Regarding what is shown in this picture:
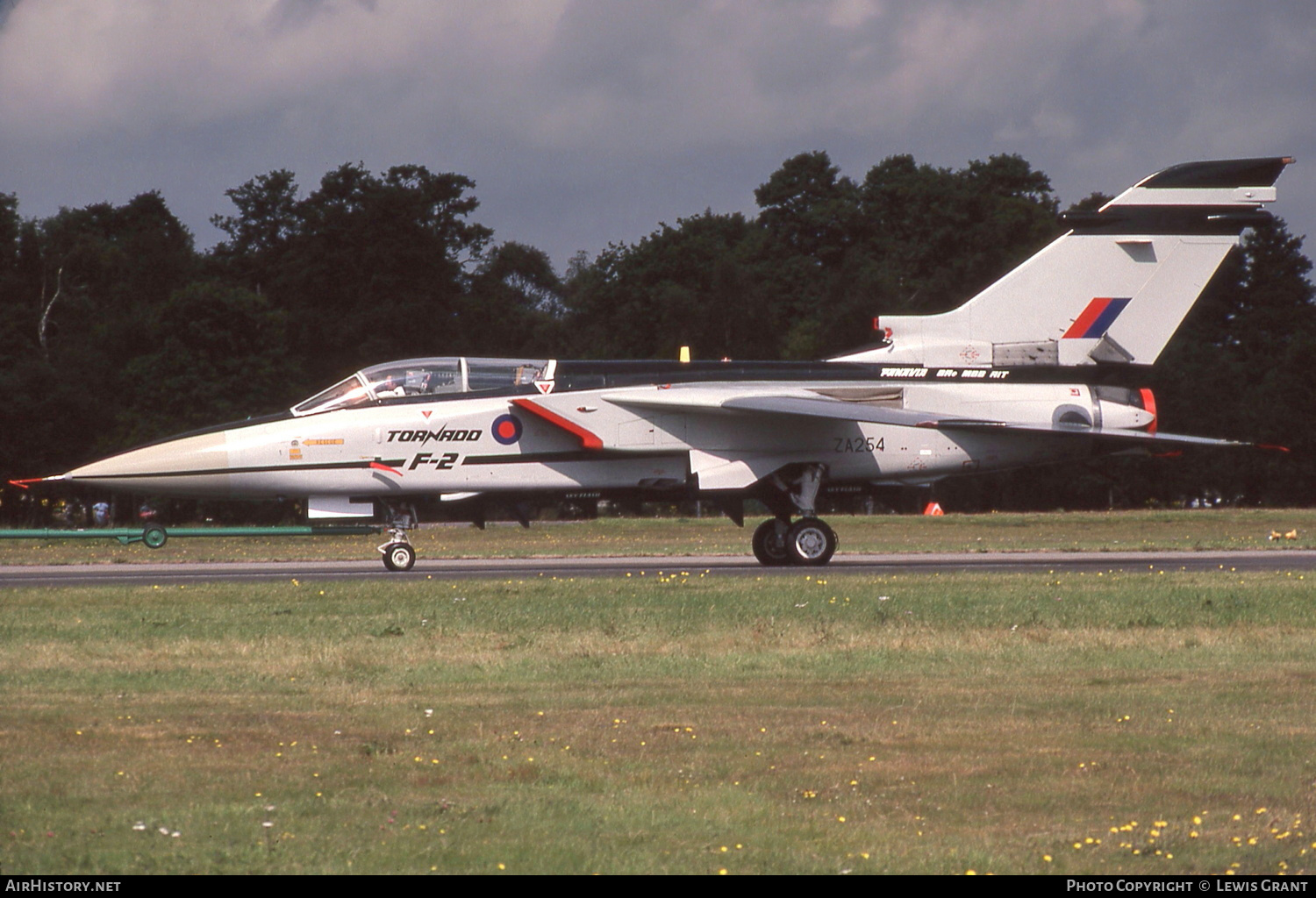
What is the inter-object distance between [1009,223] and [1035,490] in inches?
579

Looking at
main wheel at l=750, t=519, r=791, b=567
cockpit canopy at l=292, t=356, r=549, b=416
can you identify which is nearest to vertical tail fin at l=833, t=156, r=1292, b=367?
main wheel at l=750, t=519, r=791, b=567

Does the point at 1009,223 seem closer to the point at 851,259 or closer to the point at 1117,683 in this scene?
the point at 851,259

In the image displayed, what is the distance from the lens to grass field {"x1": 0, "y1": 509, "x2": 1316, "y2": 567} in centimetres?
2716

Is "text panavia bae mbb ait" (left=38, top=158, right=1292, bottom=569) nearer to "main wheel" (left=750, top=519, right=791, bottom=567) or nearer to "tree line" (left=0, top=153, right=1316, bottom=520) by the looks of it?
"main wheel" (left=750, top=519, right=791, bottom=567)

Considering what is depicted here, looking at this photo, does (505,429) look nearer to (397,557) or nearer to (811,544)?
(397,557)

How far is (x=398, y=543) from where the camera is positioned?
2111 centimetres

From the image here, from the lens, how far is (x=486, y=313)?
211 ft

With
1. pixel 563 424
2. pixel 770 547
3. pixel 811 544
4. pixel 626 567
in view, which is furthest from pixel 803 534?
pixel 563 424

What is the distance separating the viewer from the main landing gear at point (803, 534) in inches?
820

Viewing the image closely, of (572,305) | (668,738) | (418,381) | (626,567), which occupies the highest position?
(572,305)

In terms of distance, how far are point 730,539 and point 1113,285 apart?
36.8 ft

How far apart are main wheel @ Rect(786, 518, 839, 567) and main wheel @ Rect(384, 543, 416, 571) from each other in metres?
5.69
